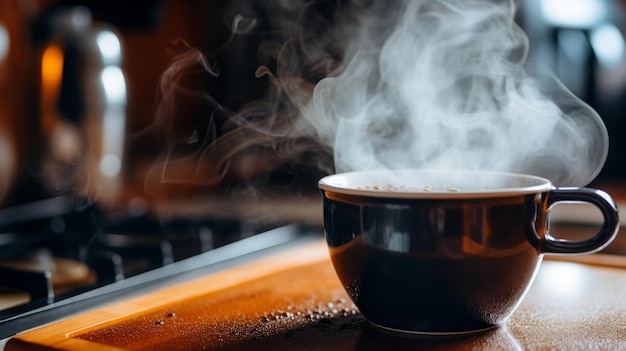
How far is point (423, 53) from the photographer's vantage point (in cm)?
88

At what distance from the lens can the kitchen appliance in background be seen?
125 cm

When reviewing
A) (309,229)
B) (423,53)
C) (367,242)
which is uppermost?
(423,53)

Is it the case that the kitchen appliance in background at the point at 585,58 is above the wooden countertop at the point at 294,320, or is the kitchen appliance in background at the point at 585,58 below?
above

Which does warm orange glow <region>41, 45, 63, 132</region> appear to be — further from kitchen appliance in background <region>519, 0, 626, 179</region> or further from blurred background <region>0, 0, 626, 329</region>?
kitchen appliance in background <region>519, 0, 626, 179</region>

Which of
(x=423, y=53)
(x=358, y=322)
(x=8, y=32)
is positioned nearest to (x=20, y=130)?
(x=8, y=32)

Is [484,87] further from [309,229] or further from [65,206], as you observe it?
[65,206]

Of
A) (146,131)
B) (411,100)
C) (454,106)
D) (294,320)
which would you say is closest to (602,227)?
(294,320)

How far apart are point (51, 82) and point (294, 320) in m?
0.68

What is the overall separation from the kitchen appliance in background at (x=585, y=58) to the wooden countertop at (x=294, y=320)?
640 millimetres

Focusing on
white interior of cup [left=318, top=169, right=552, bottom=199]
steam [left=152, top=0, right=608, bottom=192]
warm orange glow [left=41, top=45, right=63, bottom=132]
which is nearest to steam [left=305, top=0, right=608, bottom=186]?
steam [left=152, top=0, right=608, bottom=192]

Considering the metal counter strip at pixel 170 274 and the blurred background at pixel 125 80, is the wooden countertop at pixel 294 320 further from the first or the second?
the blurred background at pixel 125 80

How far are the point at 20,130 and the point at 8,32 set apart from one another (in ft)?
0.67

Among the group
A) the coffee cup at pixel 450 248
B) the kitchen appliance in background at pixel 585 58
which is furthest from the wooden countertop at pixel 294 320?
the kitchen appliance in background at pixel 585 58

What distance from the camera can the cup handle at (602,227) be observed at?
0.48 m
